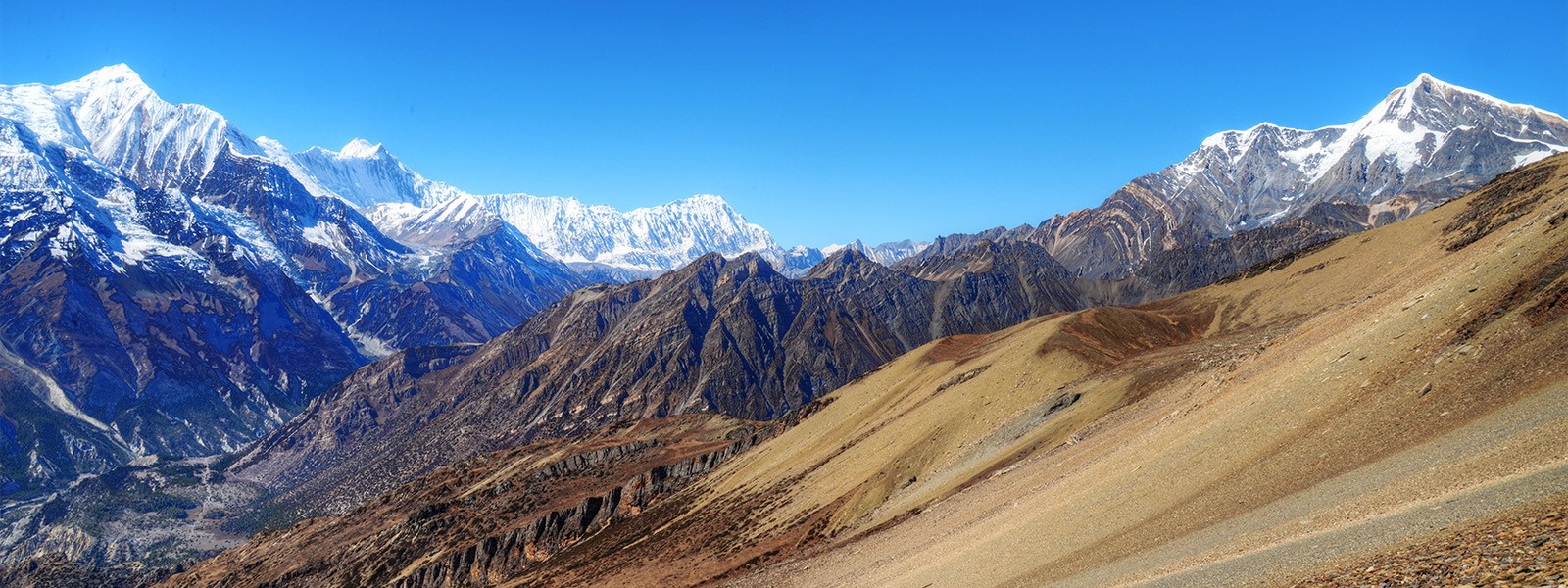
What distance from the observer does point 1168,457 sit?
4284cm

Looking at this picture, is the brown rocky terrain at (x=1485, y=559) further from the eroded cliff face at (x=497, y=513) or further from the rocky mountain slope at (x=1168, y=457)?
the eroded cliff face at (x=497, y=513)

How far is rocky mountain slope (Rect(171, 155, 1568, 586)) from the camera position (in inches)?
1091

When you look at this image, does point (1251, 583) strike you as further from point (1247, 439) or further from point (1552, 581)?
point (1247, 439)

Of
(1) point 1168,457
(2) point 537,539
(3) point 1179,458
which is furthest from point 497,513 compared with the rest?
(3) point 1179,458

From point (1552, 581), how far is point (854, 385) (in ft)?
383

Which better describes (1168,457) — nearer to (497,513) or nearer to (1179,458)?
(1179,458)

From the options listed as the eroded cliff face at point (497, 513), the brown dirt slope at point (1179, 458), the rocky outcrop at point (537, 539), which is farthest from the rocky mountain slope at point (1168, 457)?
the eroded cliff face at point (497, 513)

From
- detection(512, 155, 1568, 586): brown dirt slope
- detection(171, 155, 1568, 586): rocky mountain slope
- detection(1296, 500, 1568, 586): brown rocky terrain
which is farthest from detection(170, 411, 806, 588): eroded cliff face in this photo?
detection(1296, 500, 1568, 586): brown rocky terrain

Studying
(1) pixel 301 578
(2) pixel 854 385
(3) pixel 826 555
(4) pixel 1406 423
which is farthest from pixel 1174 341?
(1) pixel 301 578

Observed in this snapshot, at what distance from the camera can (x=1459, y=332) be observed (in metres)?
37.4

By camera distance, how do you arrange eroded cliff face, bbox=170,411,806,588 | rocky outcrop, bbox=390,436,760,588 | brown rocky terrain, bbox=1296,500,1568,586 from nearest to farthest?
brown rocky terrain, bbox=1296,500,1568,586 → rocky outcrop, bbox=390,436,760,588 → eroded cliff face, bbox=170,411,806,588

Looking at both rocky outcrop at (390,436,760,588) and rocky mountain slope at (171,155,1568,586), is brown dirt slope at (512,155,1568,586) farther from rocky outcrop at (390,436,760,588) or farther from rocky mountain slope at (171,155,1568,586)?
rocky outcrop at (390,436,760,588)

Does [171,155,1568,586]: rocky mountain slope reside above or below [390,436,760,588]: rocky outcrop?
below

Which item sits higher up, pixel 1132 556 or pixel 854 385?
pixel 854 385
